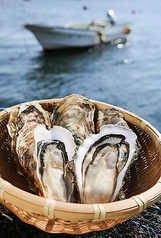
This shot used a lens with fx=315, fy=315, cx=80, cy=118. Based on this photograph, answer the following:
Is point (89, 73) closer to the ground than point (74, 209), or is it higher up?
closer to the ground

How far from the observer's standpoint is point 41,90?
8656mm

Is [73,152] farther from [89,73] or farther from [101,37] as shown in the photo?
[101,37]

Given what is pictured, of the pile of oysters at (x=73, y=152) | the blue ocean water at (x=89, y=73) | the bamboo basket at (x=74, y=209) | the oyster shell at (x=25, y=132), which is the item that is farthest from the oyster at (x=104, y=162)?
the blue ocean water at (x=89, y=73)

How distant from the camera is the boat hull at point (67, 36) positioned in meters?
11.7

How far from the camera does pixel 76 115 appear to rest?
5.13ft

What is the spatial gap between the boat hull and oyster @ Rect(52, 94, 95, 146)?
1044cm

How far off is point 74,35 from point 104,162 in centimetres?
1153

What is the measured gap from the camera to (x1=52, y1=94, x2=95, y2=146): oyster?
4.89ft

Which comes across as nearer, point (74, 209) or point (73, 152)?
point (74, 209)

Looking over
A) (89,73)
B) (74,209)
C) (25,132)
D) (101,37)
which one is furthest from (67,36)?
(74,209)

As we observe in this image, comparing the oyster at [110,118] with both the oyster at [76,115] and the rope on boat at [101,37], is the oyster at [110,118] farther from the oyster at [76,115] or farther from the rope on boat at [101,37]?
the rope on boat at [101,37]

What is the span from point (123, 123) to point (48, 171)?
1.50ft

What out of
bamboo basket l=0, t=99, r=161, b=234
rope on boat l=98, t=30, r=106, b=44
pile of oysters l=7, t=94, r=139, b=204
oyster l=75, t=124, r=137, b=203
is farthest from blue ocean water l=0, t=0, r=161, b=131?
bamboo basket l=0, t=99, r=161, b=234

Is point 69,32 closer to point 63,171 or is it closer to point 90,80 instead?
point 90,80
